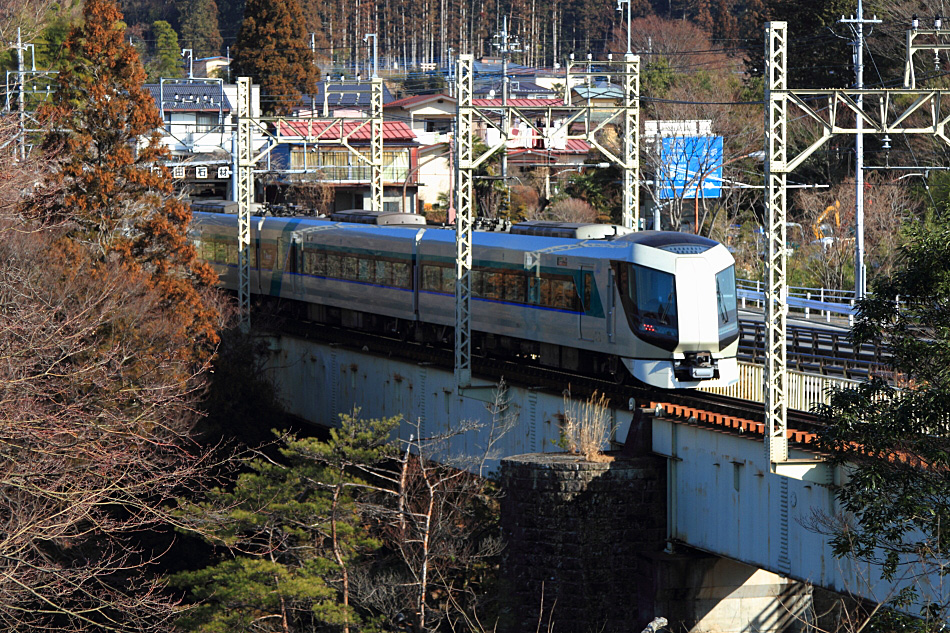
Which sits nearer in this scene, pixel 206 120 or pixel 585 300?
pixel 585 300

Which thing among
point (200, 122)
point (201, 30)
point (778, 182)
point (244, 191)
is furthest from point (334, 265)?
point (201, 30)

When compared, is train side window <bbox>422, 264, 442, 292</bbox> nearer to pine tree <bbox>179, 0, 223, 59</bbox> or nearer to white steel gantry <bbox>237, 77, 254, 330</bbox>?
white steel gantry <bbox>237, 77, 254, 330</bbox>

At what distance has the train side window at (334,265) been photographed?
3284cm

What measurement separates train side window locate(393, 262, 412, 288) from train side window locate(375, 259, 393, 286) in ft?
0.64

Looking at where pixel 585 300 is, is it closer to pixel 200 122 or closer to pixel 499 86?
pixel 200 122

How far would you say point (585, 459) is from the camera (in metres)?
20.0

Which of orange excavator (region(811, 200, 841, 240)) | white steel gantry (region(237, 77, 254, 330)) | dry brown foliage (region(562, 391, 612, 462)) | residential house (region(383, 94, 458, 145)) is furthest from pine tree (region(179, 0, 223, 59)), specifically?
dry brown foliage (region(562, 391, 612, 462))

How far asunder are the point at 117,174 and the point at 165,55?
72.1 meters

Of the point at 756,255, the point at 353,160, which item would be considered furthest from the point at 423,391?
the point at 353,160

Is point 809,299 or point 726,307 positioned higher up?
point 726,307

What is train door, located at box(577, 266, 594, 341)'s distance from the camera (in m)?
23.1

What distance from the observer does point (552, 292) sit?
24.3m

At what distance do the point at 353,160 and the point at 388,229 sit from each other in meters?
34.7

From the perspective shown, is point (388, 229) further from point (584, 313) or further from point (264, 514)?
point (264, 514)
